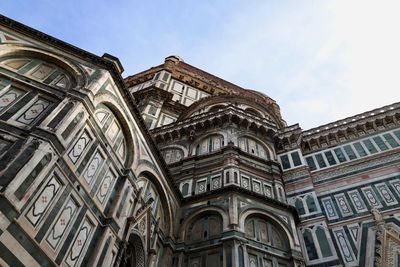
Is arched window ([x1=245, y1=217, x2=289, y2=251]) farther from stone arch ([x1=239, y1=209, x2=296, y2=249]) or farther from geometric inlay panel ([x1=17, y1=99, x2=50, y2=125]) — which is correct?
geometric inlay panel ([x1=17, y1=99, x2=50, y2=125])

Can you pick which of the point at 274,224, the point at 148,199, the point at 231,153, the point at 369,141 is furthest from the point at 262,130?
the point at 148,199

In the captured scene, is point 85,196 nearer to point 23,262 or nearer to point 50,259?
point 50,259

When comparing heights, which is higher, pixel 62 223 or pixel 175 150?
pixel 175 150

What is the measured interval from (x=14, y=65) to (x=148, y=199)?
6.09m

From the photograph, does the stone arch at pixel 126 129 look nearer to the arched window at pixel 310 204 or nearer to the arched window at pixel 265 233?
the arched window at pixel 265 233

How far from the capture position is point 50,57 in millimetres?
10609

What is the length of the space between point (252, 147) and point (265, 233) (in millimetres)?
5980

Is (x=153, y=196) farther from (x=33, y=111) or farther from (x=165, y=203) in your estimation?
(x=33, y=111)

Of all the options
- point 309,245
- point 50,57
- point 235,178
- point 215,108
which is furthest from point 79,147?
point 215,108

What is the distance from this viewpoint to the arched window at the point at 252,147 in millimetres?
17258

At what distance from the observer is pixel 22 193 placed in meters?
6.31

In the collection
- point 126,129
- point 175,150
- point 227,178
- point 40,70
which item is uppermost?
point 175,150

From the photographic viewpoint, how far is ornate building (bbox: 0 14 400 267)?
7180mm

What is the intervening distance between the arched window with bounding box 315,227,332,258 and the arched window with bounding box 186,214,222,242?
150 inches
